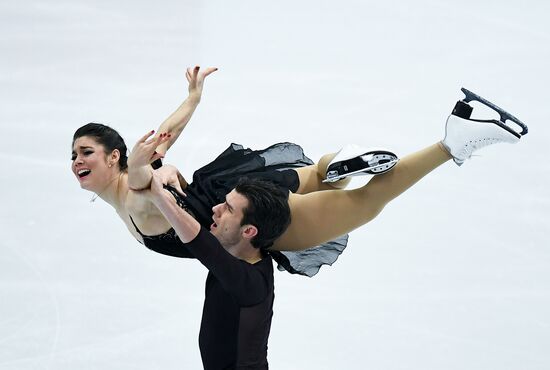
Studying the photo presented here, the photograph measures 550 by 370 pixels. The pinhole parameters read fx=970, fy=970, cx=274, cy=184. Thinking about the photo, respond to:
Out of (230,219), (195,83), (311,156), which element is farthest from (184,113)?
(311,156)

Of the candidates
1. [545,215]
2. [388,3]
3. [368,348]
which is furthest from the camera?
[388,3]

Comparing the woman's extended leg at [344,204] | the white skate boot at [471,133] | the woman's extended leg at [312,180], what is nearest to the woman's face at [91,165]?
the woman's extended leg at [344,204]

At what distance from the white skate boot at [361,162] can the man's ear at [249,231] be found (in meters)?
0.60

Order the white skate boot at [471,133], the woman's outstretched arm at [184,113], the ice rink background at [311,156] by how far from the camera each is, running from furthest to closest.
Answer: the ice rink background at [311,156]
the woman's outstretched arm at [184,113]
the white skate boot at [471,133]

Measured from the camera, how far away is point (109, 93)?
616cm

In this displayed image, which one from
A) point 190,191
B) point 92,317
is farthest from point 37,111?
point 190,191

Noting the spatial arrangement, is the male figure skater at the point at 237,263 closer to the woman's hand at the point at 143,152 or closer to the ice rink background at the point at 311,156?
the woman's hand at the point at 143,152

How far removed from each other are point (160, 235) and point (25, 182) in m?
1.91

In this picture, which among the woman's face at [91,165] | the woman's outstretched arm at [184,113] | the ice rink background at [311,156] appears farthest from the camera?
the ice rink background at [311,156]

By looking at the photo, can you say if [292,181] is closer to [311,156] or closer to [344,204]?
[344,204]

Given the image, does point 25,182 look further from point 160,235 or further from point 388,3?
point 388,3

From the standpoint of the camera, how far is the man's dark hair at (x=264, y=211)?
11.7ft

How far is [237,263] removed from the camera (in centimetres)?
331

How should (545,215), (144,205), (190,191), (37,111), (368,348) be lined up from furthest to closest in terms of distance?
(37,111) < (545,215) < (368,348) < (190,191) < (144,205)
